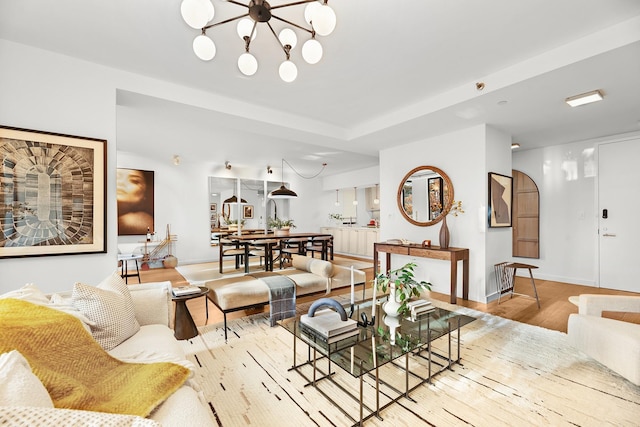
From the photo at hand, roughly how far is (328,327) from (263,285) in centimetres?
133

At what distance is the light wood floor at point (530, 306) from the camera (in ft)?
10.4

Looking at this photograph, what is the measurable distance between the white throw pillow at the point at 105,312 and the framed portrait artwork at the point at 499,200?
4202mm

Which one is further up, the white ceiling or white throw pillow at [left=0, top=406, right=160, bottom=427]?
the white ceiling

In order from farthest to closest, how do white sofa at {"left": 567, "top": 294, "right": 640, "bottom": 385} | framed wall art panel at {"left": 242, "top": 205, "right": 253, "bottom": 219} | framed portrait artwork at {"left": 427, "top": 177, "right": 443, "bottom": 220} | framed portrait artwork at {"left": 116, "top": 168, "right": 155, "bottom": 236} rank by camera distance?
framed wall art panel at {"left": 242, "top": 205, "right": 253, "bottom": 219} → framed portrait artwork at {"left": 116, "top": 168, "right": 155, "bottom": 236} → framed portrait artwork at {"left": 427, "top": 177, "right": 443, "bottom": 220} → white sofa at {"left": 567, "top": 294, "right": 640, "bottom": 385}

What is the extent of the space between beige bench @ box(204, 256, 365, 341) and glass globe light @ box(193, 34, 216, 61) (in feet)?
6.67

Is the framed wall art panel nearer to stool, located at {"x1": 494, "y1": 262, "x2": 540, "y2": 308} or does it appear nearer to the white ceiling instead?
the white ceiling

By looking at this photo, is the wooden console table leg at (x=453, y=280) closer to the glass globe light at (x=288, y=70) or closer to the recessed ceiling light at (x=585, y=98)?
the recessed ceiling light at (x=585, y=98)

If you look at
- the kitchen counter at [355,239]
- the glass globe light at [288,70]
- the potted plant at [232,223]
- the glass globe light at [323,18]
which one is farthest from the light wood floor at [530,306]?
the kitchen counter at [355,239]

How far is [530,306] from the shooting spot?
367 centimetres

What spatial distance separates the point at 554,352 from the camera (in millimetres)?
2389

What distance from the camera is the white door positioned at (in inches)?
166

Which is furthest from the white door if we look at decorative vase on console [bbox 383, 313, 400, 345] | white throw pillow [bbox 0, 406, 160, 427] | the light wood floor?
white throw pillow [bbox 0, 406, 160, 427]

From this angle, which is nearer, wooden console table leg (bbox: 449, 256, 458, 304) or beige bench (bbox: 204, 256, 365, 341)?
beige bench (bbox: 204, 256, 365, 341)

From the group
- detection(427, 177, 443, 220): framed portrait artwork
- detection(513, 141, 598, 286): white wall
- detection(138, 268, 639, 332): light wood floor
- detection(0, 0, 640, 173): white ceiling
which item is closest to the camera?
detection(0, 0, 640, 173): white ceiling
